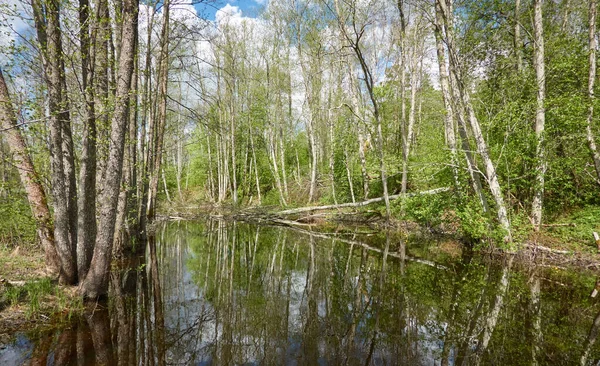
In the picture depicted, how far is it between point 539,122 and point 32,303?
12.2m

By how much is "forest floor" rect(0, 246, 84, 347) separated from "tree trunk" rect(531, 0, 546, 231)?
1124 centimetres

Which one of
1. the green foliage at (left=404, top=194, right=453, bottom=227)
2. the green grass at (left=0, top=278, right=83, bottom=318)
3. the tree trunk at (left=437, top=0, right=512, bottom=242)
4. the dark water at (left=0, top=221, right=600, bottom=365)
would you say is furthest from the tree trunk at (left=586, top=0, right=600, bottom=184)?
the green grass at (left=0, top=278, right=83, bottom=318)

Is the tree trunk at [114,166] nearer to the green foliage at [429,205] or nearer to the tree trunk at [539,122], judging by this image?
the green foliage at [429,205]

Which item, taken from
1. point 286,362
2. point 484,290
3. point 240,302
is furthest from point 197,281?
point 484,290

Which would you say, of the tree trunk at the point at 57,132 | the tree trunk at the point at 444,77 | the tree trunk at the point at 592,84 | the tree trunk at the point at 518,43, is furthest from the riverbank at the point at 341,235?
the tree trunk at the point at 518,43

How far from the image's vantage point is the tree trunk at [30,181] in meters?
4.73

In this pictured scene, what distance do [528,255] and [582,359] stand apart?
5.19 metres

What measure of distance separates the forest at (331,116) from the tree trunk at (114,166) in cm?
2

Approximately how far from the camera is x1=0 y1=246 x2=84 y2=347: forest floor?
4098 mm

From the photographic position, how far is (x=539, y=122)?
8.66 metres

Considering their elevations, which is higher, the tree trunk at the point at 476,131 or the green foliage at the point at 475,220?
the tree trunk at the point at 476,131

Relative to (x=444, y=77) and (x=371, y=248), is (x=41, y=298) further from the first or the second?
(x=444, y=77)

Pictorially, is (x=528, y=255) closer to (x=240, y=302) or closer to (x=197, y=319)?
(x=240, y=302)

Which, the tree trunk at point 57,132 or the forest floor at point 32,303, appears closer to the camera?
the forest floor at point 32,303
